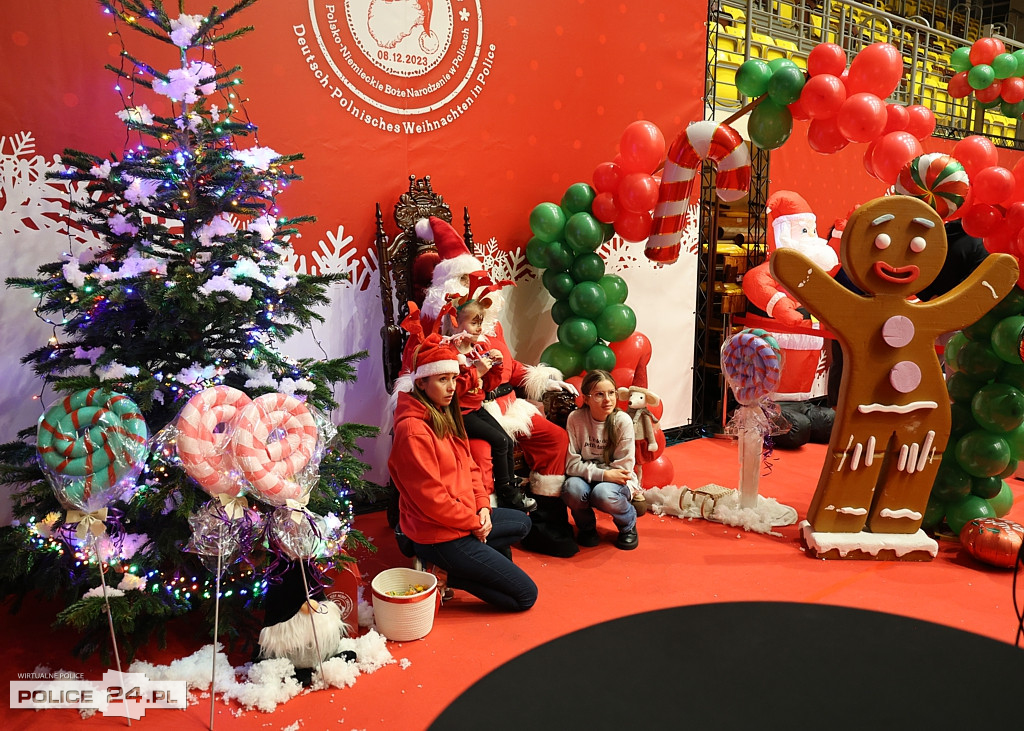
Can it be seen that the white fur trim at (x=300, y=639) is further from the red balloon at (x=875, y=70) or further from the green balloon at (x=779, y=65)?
the red balloon at (x=875, y=70)

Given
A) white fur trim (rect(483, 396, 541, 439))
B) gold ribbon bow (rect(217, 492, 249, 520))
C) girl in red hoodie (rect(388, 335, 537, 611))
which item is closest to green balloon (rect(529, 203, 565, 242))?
white fur trim (rect(483, 396, 541, 439))

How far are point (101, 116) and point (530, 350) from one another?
9.35 ft

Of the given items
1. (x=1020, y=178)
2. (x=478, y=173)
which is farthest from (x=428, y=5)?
(x=1020, y=178)

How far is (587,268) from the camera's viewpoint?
466 centimetres

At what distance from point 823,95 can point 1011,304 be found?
144cm

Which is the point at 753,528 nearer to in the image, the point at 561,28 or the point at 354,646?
the point at 354,646

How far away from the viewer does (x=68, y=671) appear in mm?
2729

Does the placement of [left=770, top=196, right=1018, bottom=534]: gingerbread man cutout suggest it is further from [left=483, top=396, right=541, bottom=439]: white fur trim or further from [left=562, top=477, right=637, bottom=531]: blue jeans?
[left=483, top=396, right=541, bottom=439]: white fur trim

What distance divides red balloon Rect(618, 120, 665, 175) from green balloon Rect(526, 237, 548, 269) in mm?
706

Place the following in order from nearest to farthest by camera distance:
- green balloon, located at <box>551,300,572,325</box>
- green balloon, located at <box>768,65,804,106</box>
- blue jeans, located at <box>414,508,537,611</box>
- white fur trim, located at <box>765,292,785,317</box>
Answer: blue jeans, located at <box>414,508,537,611</box>, green balloon, located at <box>768,65,804,106</box>, green balloon, located at <box>551,300,572,325</box>, white fur trim, located at <box>765,292,785,317</box>

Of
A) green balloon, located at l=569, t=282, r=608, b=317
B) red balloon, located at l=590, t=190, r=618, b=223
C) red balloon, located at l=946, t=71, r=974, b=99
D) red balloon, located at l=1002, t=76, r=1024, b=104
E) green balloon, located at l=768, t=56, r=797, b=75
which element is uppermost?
red balloon, located at l=946, t=71, r=974, b=99

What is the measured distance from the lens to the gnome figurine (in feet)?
8.87

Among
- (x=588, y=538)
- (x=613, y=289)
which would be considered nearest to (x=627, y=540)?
(x=588, y=538)

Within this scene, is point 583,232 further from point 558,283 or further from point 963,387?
point 963,387
